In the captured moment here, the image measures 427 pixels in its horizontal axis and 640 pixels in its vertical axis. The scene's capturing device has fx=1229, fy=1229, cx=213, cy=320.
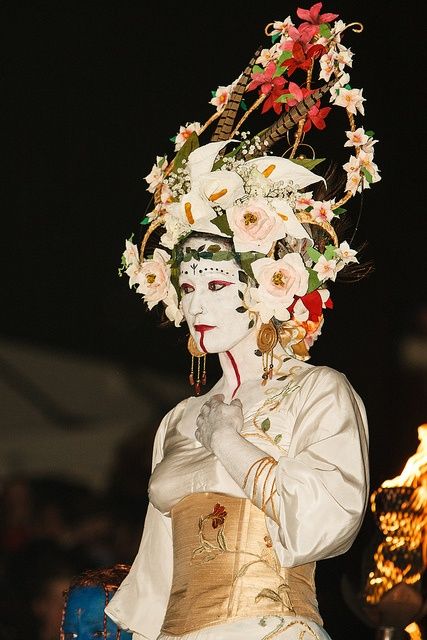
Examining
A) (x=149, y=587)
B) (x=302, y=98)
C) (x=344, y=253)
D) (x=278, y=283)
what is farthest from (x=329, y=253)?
(x=149, y=587)

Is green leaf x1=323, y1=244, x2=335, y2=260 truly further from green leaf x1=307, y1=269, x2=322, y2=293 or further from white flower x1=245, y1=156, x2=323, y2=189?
white flower x1=245, y1=156, x2=323, y2=189

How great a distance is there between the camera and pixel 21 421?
171 inches

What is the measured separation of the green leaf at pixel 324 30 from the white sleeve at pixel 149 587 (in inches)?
41.4

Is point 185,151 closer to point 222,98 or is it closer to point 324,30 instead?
point 222,98

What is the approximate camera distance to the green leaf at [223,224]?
243 cm

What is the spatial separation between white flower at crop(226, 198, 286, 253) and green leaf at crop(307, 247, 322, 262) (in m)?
0.08

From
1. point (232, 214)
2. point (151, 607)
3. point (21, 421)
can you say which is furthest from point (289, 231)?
point (21, 421)

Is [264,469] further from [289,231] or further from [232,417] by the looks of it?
[289,231]

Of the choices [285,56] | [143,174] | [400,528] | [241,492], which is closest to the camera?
[241,492]

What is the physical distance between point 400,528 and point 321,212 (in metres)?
1.57

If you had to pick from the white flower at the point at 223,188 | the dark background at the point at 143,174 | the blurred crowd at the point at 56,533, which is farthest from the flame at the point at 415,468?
the white flower at the point at 223,188

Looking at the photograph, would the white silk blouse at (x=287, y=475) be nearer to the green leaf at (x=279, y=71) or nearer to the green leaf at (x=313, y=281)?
the green leaf at (x=313, y=281)

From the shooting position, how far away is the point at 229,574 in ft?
7.36

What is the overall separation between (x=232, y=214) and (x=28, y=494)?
2.19 m
